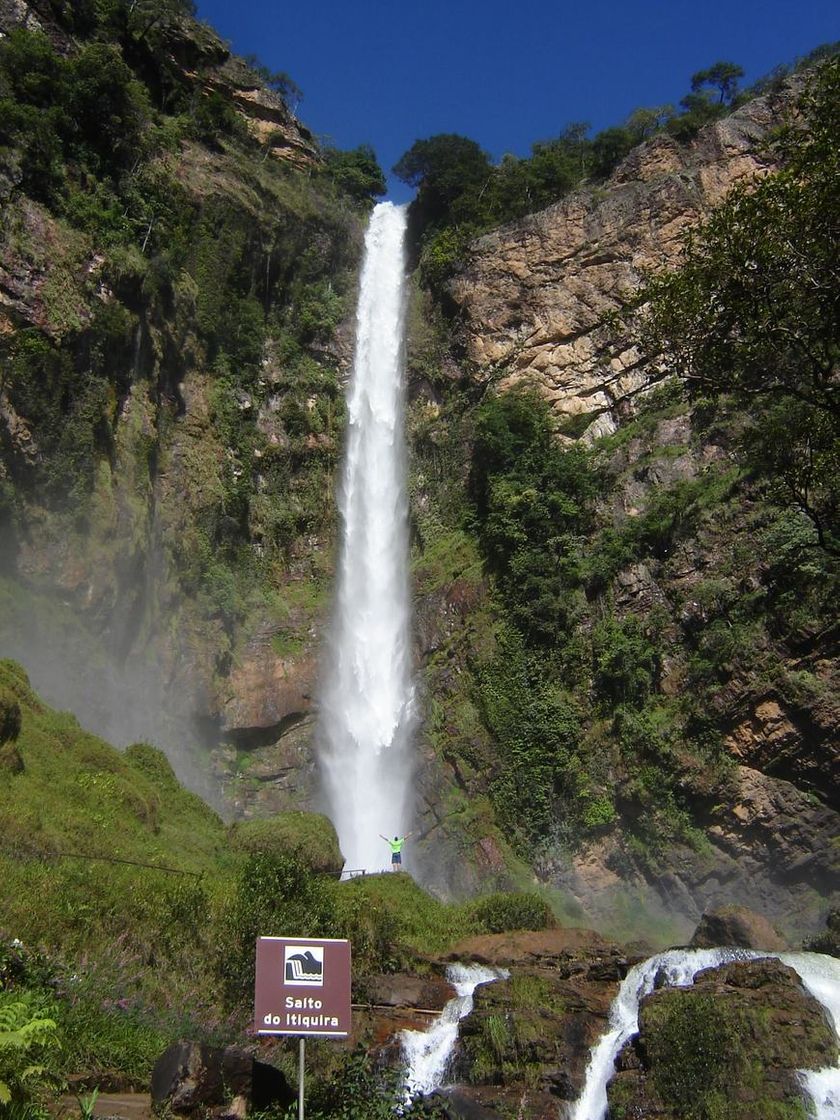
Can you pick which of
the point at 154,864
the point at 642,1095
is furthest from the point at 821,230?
the point at 154,864

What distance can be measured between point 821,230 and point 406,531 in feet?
66.7

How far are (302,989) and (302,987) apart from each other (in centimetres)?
1

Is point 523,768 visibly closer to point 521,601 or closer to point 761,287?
point 521,601

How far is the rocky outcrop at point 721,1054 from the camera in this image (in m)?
9.33

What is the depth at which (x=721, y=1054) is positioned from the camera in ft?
31.5

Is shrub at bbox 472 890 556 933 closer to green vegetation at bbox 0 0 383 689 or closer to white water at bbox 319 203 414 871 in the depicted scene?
white water at bbox 319 203 414 871

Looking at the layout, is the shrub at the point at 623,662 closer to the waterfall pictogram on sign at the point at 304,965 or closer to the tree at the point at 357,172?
the waterfall pictogram on sign at the point at 304,965

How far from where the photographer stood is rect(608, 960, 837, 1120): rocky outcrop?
933cm

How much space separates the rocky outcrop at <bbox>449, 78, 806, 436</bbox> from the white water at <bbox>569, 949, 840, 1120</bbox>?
18202mm

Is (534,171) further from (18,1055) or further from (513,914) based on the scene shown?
(18,1055)

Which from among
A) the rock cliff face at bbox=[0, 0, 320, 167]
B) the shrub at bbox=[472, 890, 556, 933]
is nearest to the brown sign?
the shrub at bbox=[472, 890, 556, 933]

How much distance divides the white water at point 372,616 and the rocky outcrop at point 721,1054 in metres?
13.8

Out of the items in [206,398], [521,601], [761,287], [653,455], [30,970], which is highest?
[206,398]

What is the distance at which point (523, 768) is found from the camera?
22281 mm
